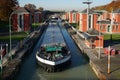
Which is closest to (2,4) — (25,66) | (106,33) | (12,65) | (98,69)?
(106,33)

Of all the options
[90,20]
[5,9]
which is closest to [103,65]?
[90,20]

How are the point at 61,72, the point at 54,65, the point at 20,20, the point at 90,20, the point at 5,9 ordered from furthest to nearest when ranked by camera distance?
the point at 20,20 < the point at 5,9 < the point at 90,20 < the point at 61,72 < the point at 54,65

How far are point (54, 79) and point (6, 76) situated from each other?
16.0ft

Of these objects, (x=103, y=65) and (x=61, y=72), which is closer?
(x=103, y=65)

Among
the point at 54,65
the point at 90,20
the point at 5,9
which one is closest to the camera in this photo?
the point at 54,65

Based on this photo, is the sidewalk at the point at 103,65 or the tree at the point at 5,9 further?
the tree at the point at 5,9

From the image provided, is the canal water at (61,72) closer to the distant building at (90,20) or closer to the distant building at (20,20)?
the distant building at (90,20)

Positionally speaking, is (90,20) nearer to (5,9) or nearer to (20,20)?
(20,20)

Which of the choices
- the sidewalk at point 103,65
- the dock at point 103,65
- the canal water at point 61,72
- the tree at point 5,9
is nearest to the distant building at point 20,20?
the tree at point 5,9

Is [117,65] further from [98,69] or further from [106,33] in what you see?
[106,33]

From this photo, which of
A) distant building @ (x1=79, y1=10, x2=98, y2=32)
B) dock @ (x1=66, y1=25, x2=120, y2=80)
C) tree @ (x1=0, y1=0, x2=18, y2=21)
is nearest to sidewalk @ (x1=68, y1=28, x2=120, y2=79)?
dock @ (x1=66, y1=25, x2=120, y2=80)

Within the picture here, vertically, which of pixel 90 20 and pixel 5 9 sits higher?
pixel 5 9

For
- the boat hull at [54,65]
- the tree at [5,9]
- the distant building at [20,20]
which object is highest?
the tree at [5,9]

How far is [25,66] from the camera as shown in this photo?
32.4 meters
